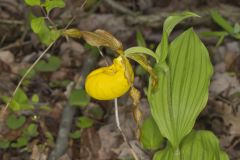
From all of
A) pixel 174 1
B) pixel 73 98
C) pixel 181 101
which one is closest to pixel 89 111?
pixel 73 98

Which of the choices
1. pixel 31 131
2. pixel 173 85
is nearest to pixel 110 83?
pixel 173 85

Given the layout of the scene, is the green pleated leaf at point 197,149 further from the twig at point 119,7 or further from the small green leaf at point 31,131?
Answer: the twig at point 119,7

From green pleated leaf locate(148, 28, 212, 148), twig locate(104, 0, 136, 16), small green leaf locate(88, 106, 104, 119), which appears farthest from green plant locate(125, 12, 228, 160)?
twig locate(104, 0, 136, 16)

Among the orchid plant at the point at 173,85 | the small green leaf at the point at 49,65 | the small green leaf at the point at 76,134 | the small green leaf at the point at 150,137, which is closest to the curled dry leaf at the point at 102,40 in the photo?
the orchid plant at the point at 173,85

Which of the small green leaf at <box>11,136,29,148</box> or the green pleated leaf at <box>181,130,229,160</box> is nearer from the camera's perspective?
the green pleated leaf at <box>181,130,229,160</box>

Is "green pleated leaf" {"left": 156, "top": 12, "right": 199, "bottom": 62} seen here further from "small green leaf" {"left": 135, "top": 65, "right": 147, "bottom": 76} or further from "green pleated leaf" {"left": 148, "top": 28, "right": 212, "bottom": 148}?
"small green leaf" {"left": 135, "top": 65, "right": 147, "bottom": 76}

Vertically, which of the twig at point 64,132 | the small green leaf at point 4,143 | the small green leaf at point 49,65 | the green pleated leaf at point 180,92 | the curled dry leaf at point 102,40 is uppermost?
the curled dry leaf at point 102,40
